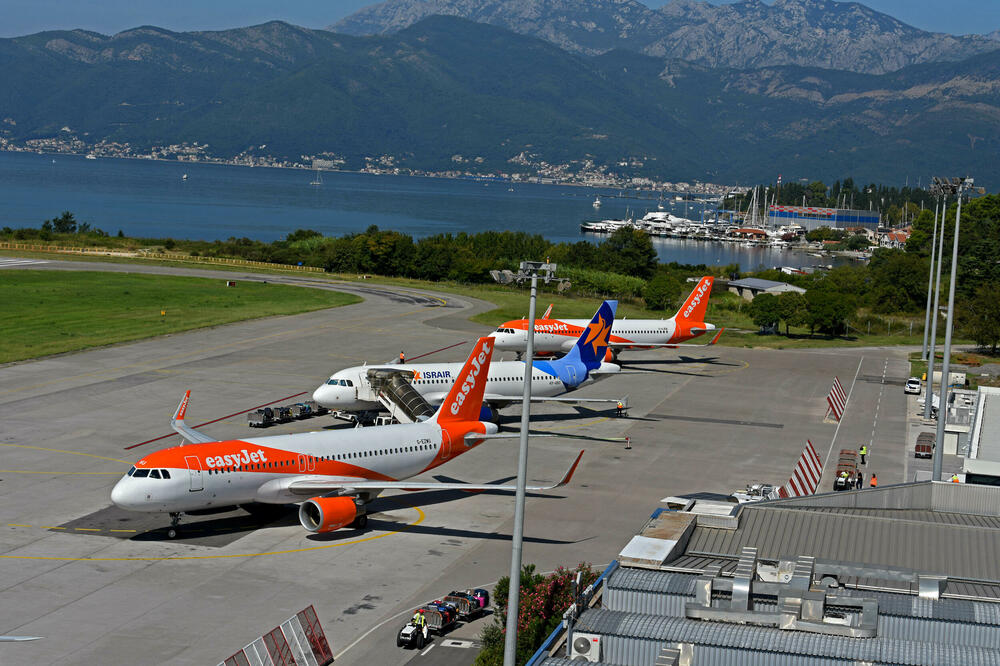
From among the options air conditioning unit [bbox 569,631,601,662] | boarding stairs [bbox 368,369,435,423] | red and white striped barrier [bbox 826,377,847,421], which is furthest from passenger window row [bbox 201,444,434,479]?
red and white striped barrier [bbox 826,377,847,421]

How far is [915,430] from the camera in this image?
235 ft

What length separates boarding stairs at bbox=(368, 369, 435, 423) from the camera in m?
58.0

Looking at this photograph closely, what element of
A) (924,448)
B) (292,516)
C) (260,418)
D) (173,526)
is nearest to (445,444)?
(292,516)

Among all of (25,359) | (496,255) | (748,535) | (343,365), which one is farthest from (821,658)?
(496,255)

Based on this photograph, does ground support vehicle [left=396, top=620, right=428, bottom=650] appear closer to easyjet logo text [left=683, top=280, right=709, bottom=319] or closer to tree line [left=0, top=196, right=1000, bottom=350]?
easyjet logo text [left=683, top=280, right=709, bottom=319]

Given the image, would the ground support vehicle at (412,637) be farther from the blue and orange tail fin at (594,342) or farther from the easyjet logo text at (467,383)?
the blue and orange tail fin at (594,342)

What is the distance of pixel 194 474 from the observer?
131ft

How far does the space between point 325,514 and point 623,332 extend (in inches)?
2168

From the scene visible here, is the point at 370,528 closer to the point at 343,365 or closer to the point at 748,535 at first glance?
the point at 748,535

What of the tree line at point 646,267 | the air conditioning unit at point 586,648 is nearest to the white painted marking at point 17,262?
the tree line at point 646,267

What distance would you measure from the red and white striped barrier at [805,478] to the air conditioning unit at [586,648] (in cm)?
2951

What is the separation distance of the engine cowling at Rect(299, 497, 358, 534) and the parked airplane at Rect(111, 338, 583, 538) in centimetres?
4

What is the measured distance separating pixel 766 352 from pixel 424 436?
65.5 meters

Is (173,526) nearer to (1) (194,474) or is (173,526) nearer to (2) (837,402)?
(1) (194,474)
